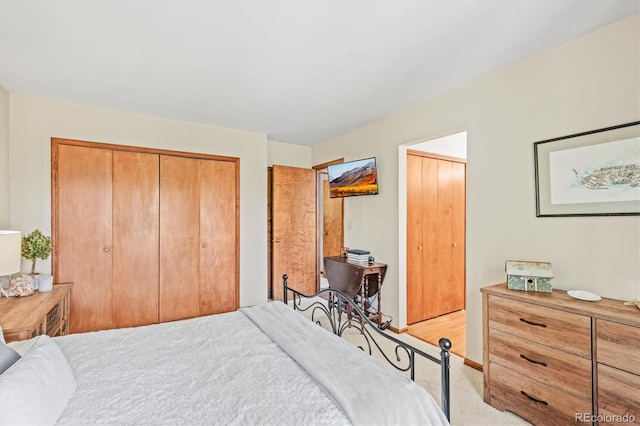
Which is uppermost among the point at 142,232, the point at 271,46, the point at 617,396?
the point at 271,46

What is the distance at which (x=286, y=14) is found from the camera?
169 centimetres

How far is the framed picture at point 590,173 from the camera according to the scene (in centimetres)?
173

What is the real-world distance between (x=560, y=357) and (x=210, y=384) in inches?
71.9

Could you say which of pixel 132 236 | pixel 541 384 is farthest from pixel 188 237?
pixel 541 384

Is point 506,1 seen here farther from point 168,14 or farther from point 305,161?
point 305,161

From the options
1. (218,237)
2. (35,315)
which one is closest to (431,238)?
(218,237)

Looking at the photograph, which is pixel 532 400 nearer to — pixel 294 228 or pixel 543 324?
pixel 543 324

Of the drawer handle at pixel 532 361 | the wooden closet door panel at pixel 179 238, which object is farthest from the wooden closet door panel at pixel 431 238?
the wooden closet door panel at pixel 179 238

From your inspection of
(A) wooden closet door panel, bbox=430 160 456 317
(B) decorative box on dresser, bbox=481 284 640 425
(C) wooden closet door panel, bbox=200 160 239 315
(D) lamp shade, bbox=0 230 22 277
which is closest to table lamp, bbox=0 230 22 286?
(D) lamp shade, bbox=0 230 22 277

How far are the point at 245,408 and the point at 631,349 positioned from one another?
5.82ft


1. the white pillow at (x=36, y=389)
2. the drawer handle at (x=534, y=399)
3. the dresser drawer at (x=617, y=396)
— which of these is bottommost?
the drawer handle at (x=534, y=399)

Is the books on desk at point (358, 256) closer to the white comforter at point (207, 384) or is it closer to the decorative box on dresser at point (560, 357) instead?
the decorative box on dresser at point (560, 357)

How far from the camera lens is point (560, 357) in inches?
65.8

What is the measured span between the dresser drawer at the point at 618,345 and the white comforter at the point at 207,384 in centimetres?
102
